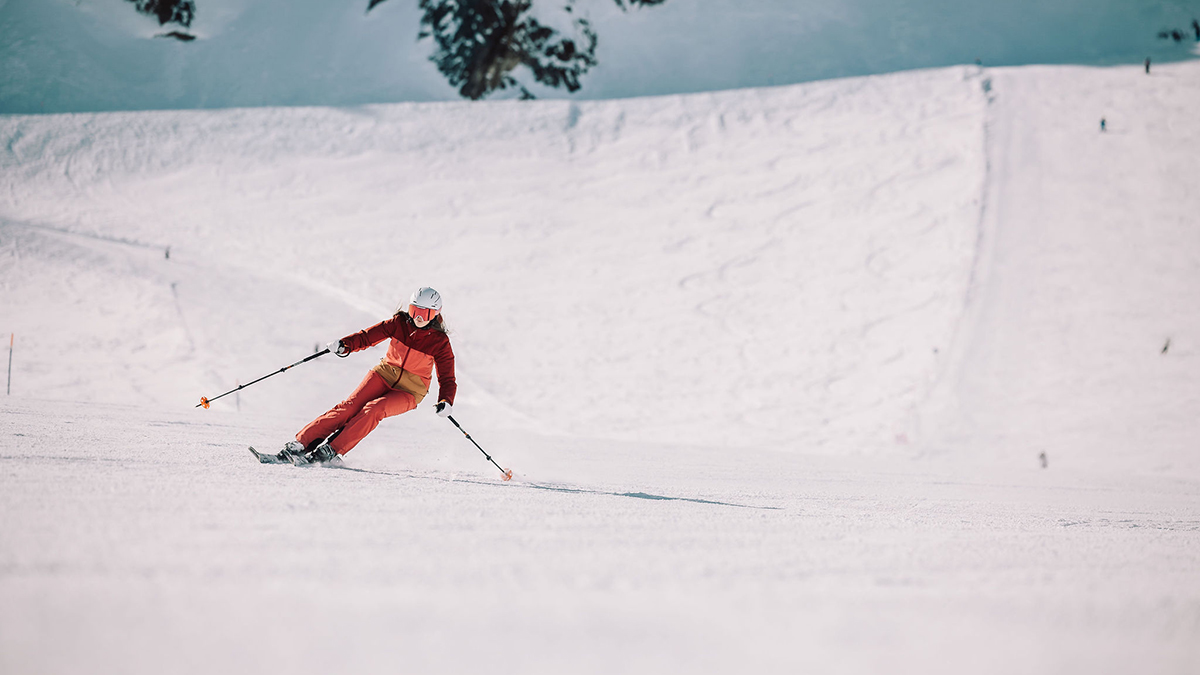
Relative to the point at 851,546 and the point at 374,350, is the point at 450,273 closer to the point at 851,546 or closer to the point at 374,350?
the point at 374,350

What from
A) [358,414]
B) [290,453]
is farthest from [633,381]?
[290,453]

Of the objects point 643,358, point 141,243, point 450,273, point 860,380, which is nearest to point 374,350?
point 450,273

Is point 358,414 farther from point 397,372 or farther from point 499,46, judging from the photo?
point 499,46

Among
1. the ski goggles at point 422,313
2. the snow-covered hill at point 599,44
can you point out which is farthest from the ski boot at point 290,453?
the snow-covered hill at point 599,44

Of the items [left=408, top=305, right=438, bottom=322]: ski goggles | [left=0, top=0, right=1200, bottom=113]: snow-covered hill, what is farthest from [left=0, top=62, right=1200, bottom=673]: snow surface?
[left=0, top=0, right=1200, bottom=113]: snow-covered hill

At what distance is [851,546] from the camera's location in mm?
2779

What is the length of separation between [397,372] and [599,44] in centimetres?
2612

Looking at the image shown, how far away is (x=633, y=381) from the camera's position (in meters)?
11.6

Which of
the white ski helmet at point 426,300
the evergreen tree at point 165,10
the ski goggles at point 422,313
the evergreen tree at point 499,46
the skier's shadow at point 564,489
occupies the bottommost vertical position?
the skier's shadow at point 564,489

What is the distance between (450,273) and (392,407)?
10.4 metres

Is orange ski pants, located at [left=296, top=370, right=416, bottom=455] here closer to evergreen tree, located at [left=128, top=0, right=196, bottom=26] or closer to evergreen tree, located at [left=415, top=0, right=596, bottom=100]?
evergreen tree, located at [left=415, top=0, right=596, bottom=100]

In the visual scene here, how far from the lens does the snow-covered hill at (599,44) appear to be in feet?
81.9

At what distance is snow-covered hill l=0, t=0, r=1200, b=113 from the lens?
2497 cm

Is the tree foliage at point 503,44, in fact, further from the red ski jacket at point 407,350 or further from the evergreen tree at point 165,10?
the red ski jacket at point 407,350
